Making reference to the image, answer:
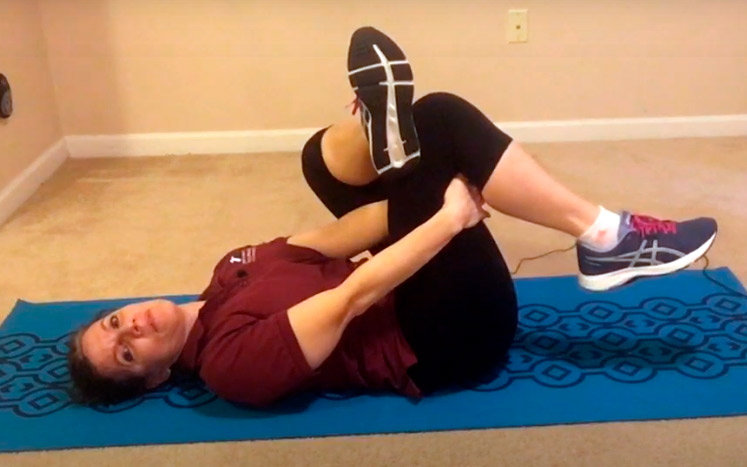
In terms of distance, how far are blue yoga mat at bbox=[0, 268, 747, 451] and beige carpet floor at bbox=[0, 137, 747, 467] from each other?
0.03 m

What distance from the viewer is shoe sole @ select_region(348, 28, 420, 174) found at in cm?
148

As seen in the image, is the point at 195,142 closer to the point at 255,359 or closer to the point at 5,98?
the point at 5,98

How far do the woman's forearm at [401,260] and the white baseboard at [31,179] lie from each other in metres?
1.76

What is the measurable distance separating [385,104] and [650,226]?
0.55 meters

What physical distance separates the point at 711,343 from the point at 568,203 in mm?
522

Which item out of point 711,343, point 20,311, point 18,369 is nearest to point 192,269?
point 20,311

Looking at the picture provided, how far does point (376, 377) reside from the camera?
1.65 meters

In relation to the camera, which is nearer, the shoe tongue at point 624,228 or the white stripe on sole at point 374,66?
the white stripe on sole at point 374,66

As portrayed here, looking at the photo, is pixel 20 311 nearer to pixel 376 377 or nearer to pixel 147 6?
pixel 376 377

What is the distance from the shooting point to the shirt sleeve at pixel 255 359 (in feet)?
4.89

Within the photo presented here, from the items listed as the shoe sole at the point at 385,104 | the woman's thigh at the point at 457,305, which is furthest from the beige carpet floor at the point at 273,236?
the shoe sole at the point at 385,104

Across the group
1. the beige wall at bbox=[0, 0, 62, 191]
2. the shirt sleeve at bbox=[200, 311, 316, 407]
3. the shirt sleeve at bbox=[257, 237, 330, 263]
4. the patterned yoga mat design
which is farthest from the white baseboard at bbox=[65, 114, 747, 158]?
the shirt sleeve at bbox=[200, 311, 316, 407]

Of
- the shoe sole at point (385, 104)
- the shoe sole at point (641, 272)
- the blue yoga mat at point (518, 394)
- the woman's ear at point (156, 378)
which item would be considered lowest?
the blue yoga mat at point (518, 394)

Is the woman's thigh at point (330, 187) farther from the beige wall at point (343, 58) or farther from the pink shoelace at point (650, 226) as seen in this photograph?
the beige wall at point (343, 58)
